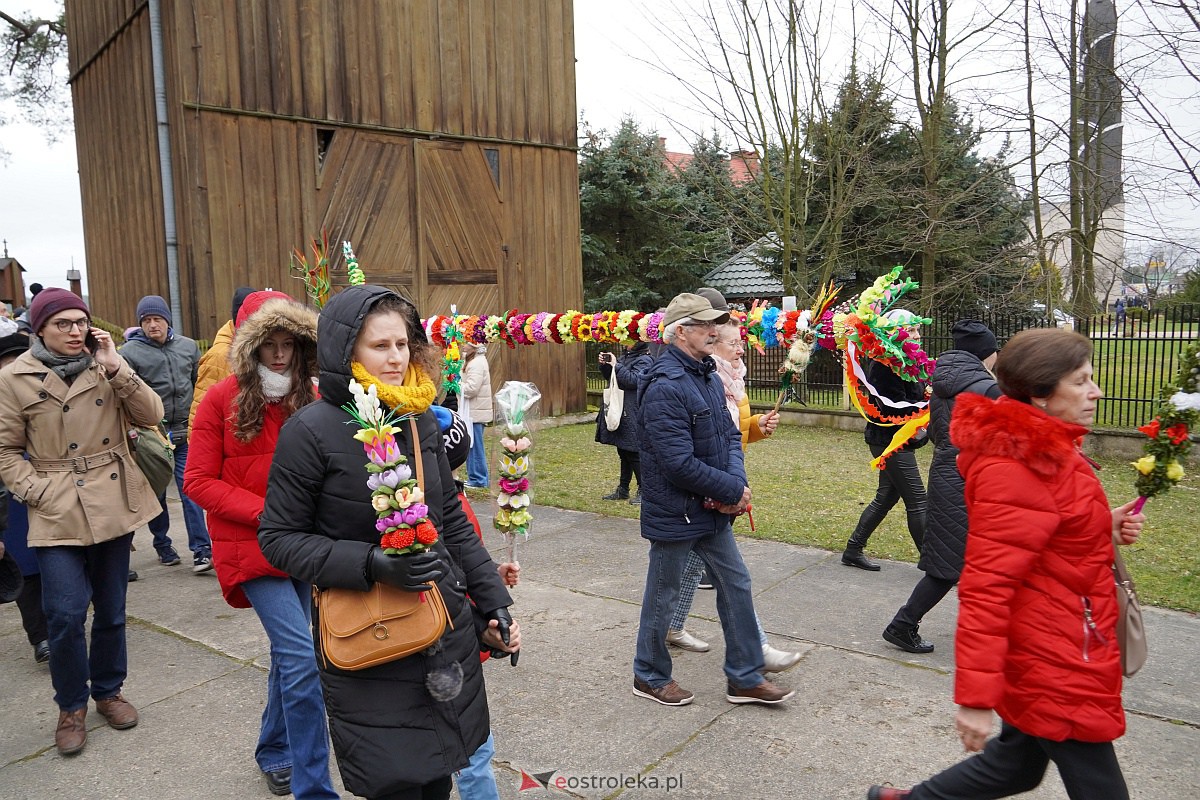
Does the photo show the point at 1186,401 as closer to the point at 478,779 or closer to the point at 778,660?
the point at 778,660

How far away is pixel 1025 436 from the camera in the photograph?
2.33 metres

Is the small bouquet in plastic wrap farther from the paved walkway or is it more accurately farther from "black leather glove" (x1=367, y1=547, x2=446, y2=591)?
the paved walkway

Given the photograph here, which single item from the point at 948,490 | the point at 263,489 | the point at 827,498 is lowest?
the point at 827,498

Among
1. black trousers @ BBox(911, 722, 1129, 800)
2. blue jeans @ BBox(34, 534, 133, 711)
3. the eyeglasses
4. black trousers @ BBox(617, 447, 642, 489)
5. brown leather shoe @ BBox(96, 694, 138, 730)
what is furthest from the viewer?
black trousers @ BBox(617, 447, 642, 489)

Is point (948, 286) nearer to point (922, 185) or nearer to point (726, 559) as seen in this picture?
point (922, 185)

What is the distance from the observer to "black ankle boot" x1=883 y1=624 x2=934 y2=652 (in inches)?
182

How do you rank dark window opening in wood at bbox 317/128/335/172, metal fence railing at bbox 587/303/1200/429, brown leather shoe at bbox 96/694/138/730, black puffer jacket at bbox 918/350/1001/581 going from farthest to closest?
dark window opening in wood at bbox 317/128/335/172
metal fence railing at bbox 587/303/1200/429
black puffer jacket at bbox 918/350/1001/581
brown leather shoe at bbox 96/694/138/730

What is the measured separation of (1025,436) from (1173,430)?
744mm

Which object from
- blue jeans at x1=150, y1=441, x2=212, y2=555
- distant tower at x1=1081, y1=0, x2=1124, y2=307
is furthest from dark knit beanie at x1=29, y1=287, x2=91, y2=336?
distant tower at x1=1081, y1=0, x2=1124, y2=307

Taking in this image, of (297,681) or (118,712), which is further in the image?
(118,712)

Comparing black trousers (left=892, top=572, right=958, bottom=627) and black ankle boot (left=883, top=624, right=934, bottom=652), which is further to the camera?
black ankle boot (left=883, top=624, right=934, bottom=652)

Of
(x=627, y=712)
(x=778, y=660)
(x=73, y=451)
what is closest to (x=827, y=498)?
(x=778, y=660)

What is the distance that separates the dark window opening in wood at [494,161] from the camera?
44.4 feet

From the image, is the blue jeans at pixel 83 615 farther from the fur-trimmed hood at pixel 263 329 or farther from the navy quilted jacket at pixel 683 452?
the navy quilted jacket at pixel 683 452
